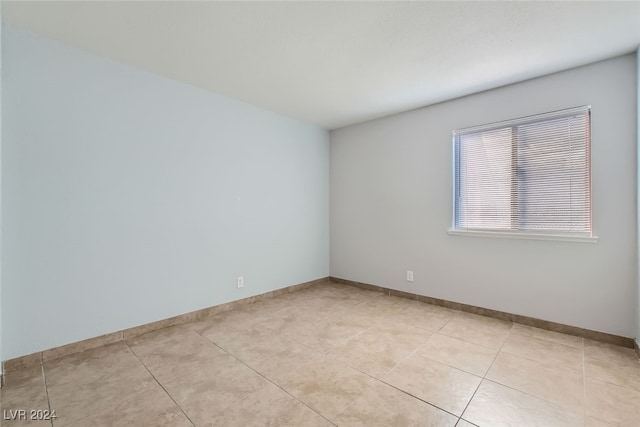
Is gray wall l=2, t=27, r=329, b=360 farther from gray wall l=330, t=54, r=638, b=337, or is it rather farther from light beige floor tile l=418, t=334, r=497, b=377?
light beige floor tile l=418, t=334, r=497, b=377

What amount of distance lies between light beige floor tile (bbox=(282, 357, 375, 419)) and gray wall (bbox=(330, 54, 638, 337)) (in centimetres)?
194

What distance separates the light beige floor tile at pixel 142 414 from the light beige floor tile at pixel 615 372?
Answer: 2.71 metres

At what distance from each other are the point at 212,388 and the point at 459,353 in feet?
6.20

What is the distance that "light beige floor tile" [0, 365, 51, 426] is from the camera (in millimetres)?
1588

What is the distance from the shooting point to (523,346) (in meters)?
2.45

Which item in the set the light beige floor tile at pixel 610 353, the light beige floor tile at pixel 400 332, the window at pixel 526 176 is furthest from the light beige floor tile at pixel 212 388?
the window at pixel 526 176

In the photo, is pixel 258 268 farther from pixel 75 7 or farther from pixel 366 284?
pixel 75 7

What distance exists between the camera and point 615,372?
80.4 inches

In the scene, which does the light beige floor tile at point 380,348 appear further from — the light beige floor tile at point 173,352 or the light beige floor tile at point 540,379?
the light beige floor tile at point 173,352

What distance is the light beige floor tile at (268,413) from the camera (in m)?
1.55

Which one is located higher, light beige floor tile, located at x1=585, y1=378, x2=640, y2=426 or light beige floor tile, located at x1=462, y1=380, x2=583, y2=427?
light beige floor tile, located at x1=585, y1=378, x2=640, y2=426

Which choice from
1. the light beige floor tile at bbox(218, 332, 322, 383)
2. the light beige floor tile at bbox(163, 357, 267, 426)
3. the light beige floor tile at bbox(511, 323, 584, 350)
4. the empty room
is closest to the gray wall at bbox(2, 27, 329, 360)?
the empty room

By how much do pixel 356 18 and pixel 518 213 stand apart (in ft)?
8.07

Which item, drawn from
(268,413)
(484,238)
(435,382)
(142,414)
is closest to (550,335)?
(484,238)
